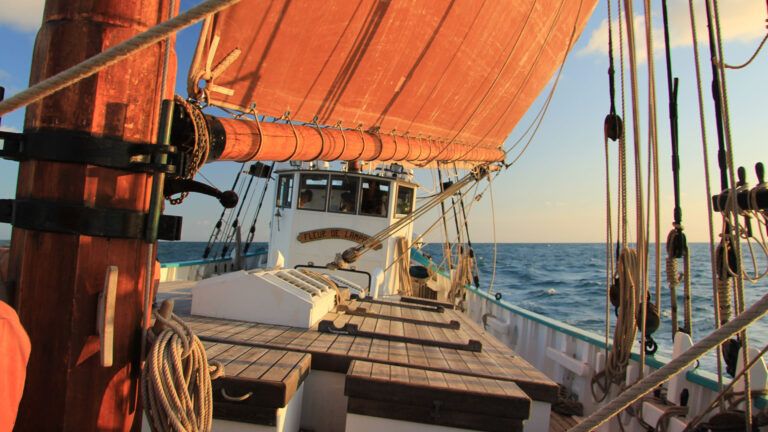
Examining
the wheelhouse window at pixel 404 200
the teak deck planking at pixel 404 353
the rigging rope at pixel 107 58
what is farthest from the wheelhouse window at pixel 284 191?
the rigging rope at pixel 107 58

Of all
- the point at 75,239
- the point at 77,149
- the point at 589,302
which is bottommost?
the point at 589,302

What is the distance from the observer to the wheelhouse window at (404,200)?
369 inches

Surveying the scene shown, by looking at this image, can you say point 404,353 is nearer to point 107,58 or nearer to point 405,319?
point 405,319

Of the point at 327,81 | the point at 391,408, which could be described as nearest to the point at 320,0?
the point at 327,81

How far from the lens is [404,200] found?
962cm

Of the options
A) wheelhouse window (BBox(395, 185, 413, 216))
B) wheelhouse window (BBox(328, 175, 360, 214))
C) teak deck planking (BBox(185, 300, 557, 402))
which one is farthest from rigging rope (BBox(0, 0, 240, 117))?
wheelhouse window (BBox(395, 185, 413, 216))

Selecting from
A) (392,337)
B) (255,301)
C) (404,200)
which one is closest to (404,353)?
(392,337)

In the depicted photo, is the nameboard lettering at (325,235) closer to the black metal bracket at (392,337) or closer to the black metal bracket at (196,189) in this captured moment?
the black metal bracket at (392,337)

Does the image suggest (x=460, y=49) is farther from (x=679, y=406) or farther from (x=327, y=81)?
(x=679, y=406)

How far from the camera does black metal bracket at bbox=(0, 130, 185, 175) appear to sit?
3.92 ft

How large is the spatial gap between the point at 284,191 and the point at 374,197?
194 centimetres

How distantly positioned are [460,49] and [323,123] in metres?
2.31

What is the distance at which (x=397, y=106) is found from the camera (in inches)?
200

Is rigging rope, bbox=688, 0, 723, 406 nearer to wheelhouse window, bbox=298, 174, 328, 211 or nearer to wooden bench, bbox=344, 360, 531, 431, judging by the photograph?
wooden bench, bbox=344, 360, 531, 431
